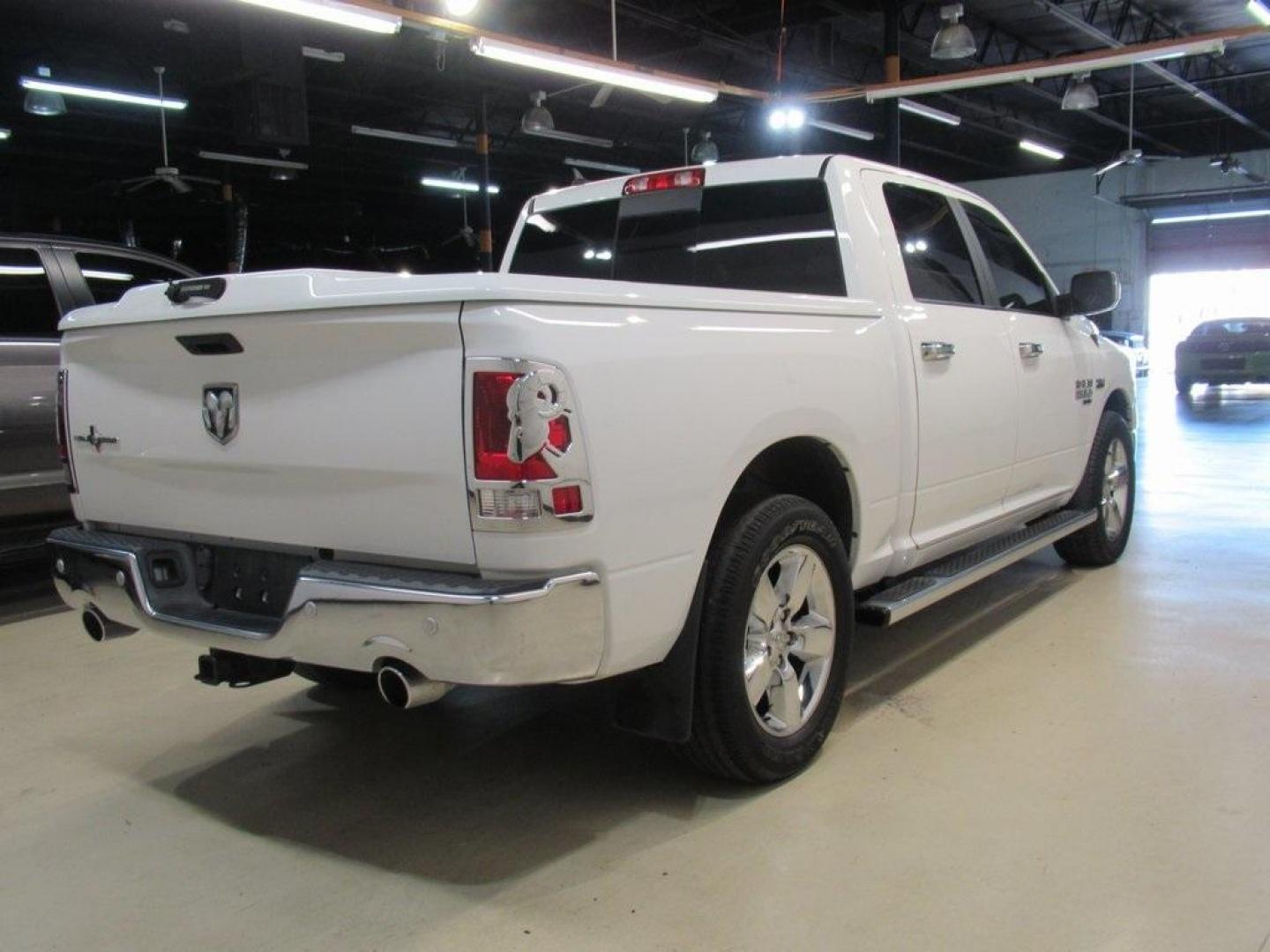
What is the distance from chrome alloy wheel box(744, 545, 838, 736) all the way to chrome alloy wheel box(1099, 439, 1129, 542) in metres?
2.75

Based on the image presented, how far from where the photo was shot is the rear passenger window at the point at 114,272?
5.11 metres

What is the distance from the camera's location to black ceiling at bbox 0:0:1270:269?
39.9 ft

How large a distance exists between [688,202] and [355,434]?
202cm

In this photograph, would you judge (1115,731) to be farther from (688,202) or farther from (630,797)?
(688,202)

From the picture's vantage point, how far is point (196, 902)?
2252 millimetres

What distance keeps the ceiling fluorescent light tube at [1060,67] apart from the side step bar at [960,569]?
514cm

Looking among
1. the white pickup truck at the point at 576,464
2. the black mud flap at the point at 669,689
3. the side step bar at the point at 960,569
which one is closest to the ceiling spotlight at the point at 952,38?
the side step bar at the point at 960,569

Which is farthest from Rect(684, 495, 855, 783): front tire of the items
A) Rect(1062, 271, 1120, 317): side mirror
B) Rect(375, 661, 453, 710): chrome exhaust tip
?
Rect(1062, 271, 1120, 317): side mirror

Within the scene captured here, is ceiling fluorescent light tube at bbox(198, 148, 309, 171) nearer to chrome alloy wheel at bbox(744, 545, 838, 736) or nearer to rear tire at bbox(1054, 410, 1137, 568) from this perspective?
rear tire at bbox(1054, 410, 1137, 568)

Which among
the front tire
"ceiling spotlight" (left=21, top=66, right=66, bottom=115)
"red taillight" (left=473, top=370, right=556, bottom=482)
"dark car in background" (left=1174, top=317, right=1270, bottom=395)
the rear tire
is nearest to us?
"red taillight" (left=473, top=370, right=556, bottom=482)

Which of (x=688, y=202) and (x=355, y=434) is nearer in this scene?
(x=355, y=434)

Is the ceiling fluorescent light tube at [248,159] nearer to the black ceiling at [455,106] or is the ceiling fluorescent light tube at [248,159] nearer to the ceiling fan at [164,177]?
the ceiling fan at [164,177]

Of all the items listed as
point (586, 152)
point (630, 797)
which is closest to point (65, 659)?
point (630, 797)

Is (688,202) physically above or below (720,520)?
above
